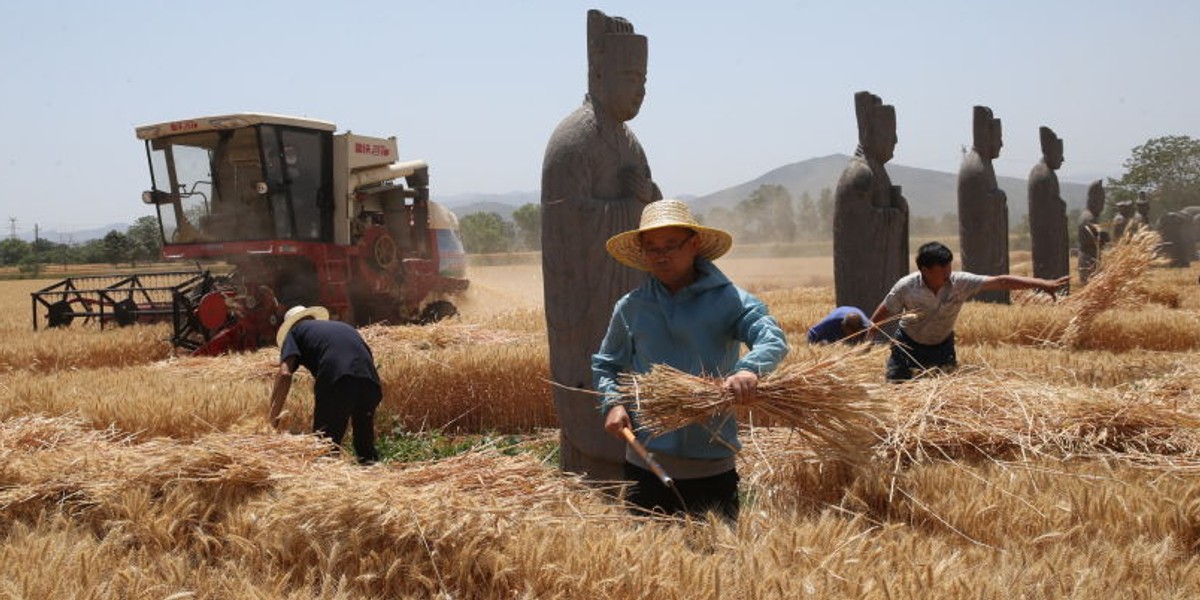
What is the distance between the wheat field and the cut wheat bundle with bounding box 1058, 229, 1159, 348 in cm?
314

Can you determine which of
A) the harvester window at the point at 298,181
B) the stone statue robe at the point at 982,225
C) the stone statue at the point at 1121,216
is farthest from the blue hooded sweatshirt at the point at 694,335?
the stone statue at the point at 1121,216

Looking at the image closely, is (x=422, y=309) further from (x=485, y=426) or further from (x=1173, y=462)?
(x=1173, y=462)

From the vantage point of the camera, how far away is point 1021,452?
3898mm

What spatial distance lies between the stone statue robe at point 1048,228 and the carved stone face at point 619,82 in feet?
44.1

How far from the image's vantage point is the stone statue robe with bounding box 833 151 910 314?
9.75 meters

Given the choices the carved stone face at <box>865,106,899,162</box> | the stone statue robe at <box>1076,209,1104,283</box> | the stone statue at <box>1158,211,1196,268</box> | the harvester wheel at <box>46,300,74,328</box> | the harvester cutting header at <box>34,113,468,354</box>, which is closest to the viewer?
the carved stone face at <box>865,106,899,162</box>

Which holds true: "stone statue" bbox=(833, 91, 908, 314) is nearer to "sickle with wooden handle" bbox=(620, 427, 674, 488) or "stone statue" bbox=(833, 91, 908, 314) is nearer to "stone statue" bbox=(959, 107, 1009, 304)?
"stone statue" bbox=(959, 107, 1009, 304)

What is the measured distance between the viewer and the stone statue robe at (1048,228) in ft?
56.6

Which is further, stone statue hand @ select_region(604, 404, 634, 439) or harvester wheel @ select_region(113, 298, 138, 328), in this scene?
harvester wheel @ select_region(113, 298, 138, 328)

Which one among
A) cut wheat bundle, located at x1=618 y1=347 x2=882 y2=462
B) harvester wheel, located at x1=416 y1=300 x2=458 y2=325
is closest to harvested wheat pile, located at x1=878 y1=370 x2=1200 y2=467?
cut wheat bundle, located at x1=618 y1=347 x2=882 y2=462

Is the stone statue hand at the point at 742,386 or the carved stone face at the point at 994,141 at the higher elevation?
the carved stone face at the point at 994,141

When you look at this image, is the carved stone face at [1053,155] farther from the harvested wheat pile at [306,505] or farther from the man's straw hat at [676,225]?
the harvested wheat pile at [306,505]

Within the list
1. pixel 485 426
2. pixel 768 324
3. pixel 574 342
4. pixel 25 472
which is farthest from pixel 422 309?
pixel 768 324

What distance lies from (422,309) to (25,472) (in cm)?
1146
